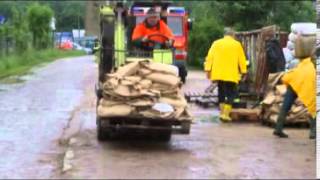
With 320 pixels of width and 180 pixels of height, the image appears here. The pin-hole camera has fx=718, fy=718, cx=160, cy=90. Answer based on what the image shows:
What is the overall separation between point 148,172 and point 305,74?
333cm

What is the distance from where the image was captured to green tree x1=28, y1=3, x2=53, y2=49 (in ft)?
120

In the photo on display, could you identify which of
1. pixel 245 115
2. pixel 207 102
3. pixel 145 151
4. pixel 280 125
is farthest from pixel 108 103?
pixel 207 102

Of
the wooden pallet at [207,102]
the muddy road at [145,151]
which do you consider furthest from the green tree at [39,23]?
the muddy road at [145,151]

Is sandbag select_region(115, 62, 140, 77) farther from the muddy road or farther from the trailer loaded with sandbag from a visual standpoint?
the muddy road

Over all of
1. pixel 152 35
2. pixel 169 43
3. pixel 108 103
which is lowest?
pixel 108 103

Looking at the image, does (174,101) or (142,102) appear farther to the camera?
(174,101)

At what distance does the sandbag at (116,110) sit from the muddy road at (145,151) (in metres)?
0.48

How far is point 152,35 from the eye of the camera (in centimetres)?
1140

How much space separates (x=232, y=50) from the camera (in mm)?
→ 12625

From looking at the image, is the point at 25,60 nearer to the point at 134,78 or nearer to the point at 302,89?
the point at 134,78

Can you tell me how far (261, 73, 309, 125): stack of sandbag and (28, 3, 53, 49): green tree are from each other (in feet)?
74.3

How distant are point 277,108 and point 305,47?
1794 millimetres

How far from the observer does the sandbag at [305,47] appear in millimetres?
10531

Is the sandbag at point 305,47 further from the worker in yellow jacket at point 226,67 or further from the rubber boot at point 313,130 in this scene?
the worker in yellow jacket at point 226,67
